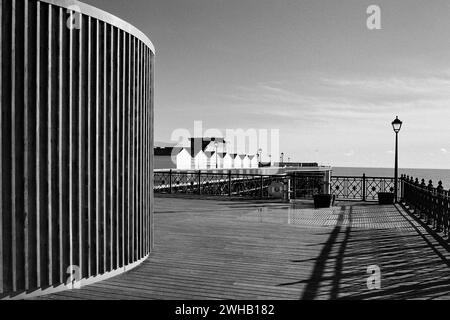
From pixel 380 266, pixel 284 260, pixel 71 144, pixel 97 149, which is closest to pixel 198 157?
pixel 284 260

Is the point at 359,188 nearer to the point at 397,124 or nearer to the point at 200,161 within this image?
the point at 397,124

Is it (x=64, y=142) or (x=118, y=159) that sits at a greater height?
(x=64, y=142)

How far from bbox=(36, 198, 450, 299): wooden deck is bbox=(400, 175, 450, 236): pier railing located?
378 millimetres

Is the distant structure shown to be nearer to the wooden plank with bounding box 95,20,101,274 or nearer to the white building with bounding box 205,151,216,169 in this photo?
the white building with bounding box 205,151,216,169

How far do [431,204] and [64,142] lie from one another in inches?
359

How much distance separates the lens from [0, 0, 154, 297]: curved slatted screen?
15.3 feet

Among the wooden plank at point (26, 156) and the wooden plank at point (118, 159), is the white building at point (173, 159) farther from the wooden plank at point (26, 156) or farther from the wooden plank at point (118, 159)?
the wooden plank at point (26, 156)

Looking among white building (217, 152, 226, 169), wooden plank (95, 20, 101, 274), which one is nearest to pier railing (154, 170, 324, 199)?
wooden plank (95, 20, 101, 274)

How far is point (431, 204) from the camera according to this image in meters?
10.4

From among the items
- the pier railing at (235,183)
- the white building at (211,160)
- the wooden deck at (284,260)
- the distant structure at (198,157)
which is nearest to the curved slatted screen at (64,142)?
the wooden deck at (284,260)

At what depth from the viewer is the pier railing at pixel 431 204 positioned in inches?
352

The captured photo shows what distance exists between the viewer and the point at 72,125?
520 cm
